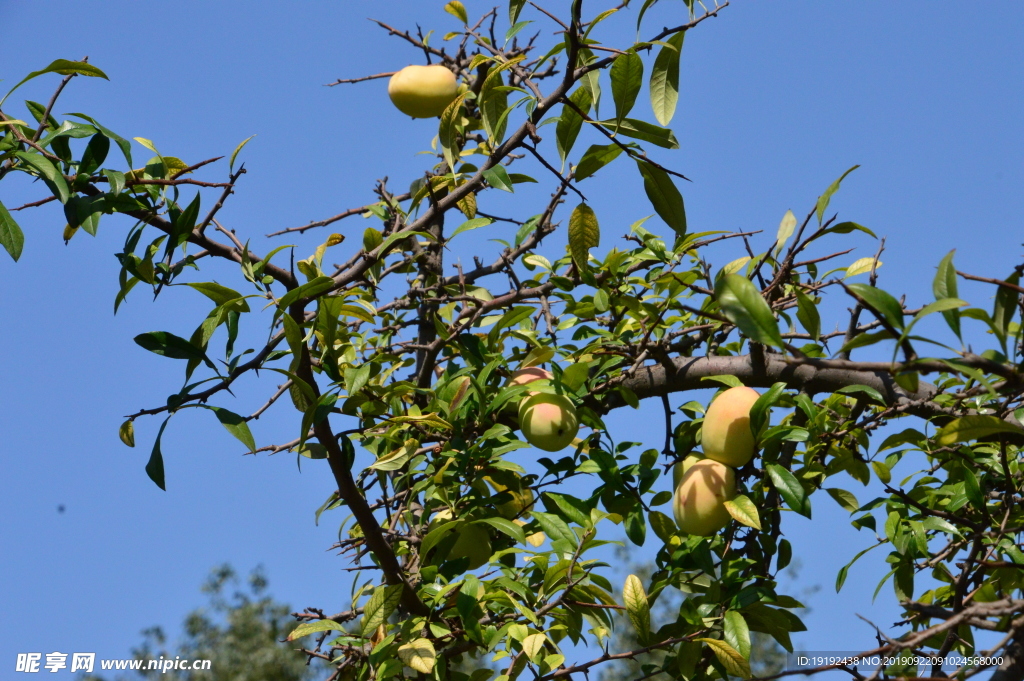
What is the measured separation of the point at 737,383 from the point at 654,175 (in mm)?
370

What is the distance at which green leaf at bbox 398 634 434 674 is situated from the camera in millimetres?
1233

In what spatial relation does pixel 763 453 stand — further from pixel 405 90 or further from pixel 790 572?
pixel 790 572

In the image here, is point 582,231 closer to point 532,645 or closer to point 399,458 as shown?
point 399,458

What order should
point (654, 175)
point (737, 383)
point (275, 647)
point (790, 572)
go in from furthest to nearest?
point (790, 572), point (275, 647), point (737, 383), point (654, 175)

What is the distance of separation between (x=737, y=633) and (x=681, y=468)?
0.98ft

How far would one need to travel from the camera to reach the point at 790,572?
14734 millimetres

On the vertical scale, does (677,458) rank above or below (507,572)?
above

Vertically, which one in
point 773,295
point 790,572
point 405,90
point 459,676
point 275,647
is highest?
point 790,572

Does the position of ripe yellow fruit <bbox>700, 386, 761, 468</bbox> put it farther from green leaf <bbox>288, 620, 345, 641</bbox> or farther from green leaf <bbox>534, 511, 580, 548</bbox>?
green leaf <bbox>288, 620, 345, 641</bbox>

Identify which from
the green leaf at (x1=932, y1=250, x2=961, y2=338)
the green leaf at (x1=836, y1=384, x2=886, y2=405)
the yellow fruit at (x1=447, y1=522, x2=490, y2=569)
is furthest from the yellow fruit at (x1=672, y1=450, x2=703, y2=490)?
the green leaf at (x1=932, y1=250, x2=961, y2=338)

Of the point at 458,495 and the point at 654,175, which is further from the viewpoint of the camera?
the point at 458,495

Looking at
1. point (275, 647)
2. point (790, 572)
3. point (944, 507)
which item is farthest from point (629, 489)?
point (790, 572)

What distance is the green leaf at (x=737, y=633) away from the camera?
1152 mm

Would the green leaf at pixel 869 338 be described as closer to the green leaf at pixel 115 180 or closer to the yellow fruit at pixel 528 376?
the yellow fruit at pixel 528 376
